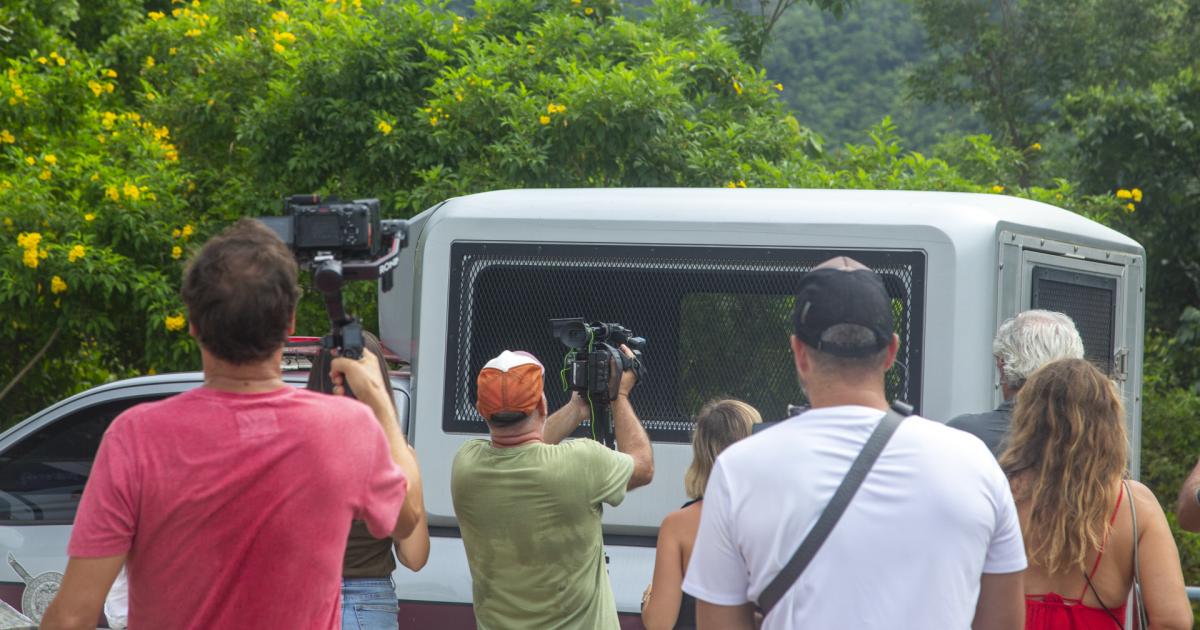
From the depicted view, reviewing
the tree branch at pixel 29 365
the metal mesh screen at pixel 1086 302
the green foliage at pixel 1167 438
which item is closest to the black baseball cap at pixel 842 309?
the metal mesh screen at pixel 1086 302

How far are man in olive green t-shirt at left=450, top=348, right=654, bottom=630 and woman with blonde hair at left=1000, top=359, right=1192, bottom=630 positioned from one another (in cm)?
115

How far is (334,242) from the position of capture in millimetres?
2801

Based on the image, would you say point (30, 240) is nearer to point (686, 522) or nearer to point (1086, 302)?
point (686, 522)

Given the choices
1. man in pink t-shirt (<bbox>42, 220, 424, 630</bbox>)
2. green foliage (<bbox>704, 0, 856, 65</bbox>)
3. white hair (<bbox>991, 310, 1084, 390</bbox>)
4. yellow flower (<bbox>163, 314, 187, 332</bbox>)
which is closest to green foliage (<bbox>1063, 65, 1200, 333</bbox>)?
green foliage (<bbox>704, 0, 856, 65</bbox>)

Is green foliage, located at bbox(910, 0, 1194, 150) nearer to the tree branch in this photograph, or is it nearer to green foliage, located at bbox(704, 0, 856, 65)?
green foliage, located at bbox(704, 0, 856, 65)

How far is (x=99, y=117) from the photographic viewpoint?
8930mm

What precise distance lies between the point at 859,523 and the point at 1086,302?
11.1 ft

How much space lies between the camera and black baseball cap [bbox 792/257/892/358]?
7.20 feet

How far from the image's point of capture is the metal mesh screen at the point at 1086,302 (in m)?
4.66

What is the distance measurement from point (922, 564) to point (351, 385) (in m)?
1.18

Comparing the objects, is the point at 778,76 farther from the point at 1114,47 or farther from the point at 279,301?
the point at 279,301

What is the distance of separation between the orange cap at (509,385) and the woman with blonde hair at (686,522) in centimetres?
51

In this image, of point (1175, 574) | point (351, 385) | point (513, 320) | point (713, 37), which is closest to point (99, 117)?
point (713, 37)

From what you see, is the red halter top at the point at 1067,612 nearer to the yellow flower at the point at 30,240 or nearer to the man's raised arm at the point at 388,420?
the man's raised arm at the point at 388,420
